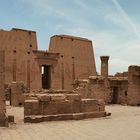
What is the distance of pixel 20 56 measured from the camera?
26703 millimetres

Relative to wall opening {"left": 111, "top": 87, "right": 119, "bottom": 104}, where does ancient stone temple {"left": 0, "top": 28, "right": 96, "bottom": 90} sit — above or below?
above

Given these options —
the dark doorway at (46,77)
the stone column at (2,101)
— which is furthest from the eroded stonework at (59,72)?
the stone column at (2,101)

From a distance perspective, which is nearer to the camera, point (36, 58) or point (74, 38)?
point (36, 58)

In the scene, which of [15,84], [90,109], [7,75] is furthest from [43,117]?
[7,75]

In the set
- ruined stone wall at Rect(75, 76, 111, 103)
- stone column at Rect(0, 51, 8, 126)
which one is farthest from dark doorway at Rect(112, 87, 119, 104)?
stone column at Rect(0, 51, 8, 126)

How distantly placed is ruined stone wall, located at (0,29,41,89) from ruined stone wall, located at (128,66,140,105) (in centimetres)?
857

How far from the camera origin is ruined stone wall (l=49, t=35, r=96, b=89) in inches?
1140

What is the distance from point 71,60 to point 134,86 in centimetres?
930

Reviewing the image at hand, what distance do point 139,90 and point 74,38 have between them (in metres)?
10.8

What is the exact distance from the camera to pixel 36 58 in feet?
88.4

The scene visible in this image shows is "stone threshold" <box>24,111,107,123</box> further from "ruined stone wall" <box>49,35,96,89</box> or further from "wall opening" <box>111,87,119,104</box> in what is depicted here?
"ruined stone wall" <box>49,35,96,89</box>

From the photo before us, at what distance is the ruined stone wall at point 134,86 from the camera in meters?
22.7

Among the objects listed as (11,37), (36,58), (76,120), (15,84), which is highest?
(11,37)

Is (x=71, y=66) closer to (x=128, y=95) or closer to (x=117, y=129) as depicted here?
(x=128, y=95)
